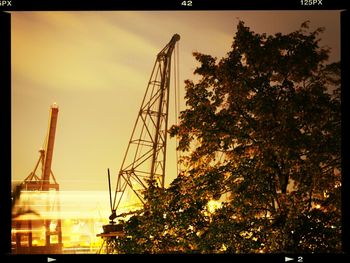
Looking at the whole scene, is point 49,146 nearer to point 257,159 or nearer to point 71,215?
point 71,215

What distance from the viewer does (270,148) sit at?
680 cm

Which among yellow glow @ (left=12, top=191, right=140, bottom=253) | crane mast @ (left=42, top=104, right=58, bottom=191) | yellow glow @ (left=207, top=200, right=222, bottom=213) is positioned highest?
crane mast @ (left=42, top=104, right=58, bottom=191)

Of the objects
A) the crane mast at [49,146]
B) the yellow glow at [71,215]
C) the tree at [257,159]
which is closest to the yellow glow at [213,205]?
the tree at [257,159]

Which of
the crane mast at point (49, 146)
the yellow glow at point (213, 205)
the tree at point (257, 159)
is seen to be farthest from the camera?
the crane mast at point (49, 146)

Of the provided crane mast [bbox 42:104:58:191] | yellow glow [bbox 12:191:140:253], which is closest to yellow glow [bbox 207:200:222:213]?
yellow glow [bbox 12:191:140:253]

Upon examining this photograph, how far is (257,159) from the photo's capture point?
6.94 m

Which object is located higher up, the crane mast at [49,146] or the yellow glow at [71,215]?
the crane mast at [49,146]

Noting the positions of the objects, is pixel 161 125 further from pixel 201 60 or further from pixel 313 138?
pixel 313 138

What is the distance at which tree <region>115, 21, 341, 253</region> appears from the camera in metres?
6.73

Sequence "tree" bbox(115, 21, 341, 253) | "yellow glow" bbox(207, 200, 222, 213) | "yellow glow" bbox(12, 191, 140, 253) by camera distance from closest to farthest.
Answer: "tree" bbox(115, 21, 341, 253) < "yellow glow" bbox(207, 200, 222, 213) < "yellow glow" bbox(12, 191, 140, 253)

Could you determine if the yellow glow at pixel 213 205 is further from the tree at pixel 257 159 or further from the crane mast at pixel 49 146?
the crane mast at pixel 49 146

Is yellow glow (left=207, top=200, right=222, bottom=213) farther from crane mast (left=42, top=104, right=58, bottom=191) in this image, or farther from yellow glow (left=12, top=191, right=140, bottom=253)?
crane mast (left=42, top=104, right=58, bottom=191)

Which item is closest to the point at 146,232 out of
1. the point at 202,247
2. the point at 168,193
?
the point at 168,193

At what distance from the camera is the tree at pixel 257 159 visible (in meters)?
6.73
